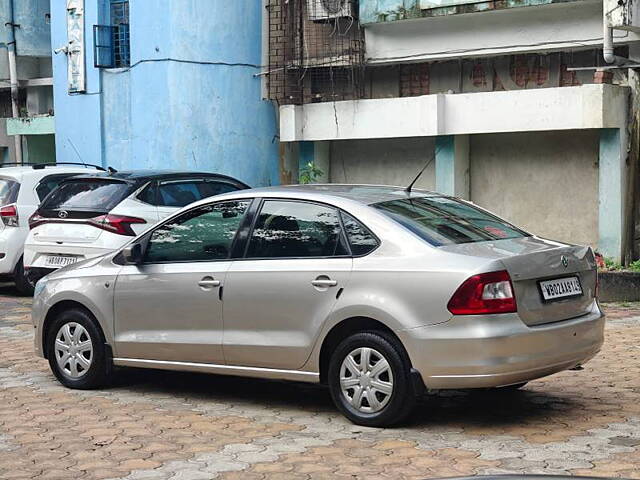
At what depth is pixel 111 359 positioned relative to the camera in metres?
8.56

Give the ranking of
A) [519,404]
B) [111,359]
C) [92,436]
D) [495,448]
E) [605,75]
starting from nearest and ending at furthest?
[495,448] → [92,436] → [519,404] → [111,359] → [605,75]

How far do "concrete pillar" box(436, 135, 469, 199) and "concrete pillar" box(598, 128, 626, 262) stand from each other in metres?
2.56

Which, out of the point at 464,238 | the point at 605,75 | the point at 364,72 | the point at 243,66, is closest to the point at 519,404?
the point at 464,238

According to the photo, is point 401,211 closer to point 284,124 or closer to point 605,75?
point 605,75

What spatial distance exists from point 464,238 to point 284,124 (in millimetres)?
12850

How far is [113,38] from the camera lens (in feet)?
70.8

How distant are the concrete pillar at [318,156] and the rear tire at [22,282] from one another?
6.30 meters

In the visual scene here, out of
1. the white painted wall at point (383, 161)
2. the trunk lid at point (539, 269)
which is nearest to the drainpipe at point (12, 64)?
the white painted wall at point (383, 161)

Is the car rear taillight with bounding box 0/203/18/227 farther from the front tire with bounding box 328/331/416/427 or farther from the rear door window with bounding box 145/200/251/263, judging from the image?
the front tire with bounding box 328/331/416/427

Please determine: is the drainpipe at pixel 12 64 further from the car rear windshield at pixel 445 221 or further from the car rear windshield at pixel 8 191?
the car rear windshield at pixel 445 221

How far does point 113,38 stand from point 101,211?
31.5ft

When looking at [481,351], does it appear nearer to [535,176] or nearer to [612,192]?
[612,192]

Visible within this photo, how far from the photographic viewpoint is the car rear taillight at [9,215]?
14.8 m

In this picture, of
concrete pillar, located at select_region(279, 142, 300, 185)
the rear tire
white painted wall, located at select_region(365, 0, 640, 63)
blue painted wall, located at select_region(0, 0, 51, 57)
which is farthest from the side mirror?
blue painted wall, located at select_region(0, 0, 51, 57)
